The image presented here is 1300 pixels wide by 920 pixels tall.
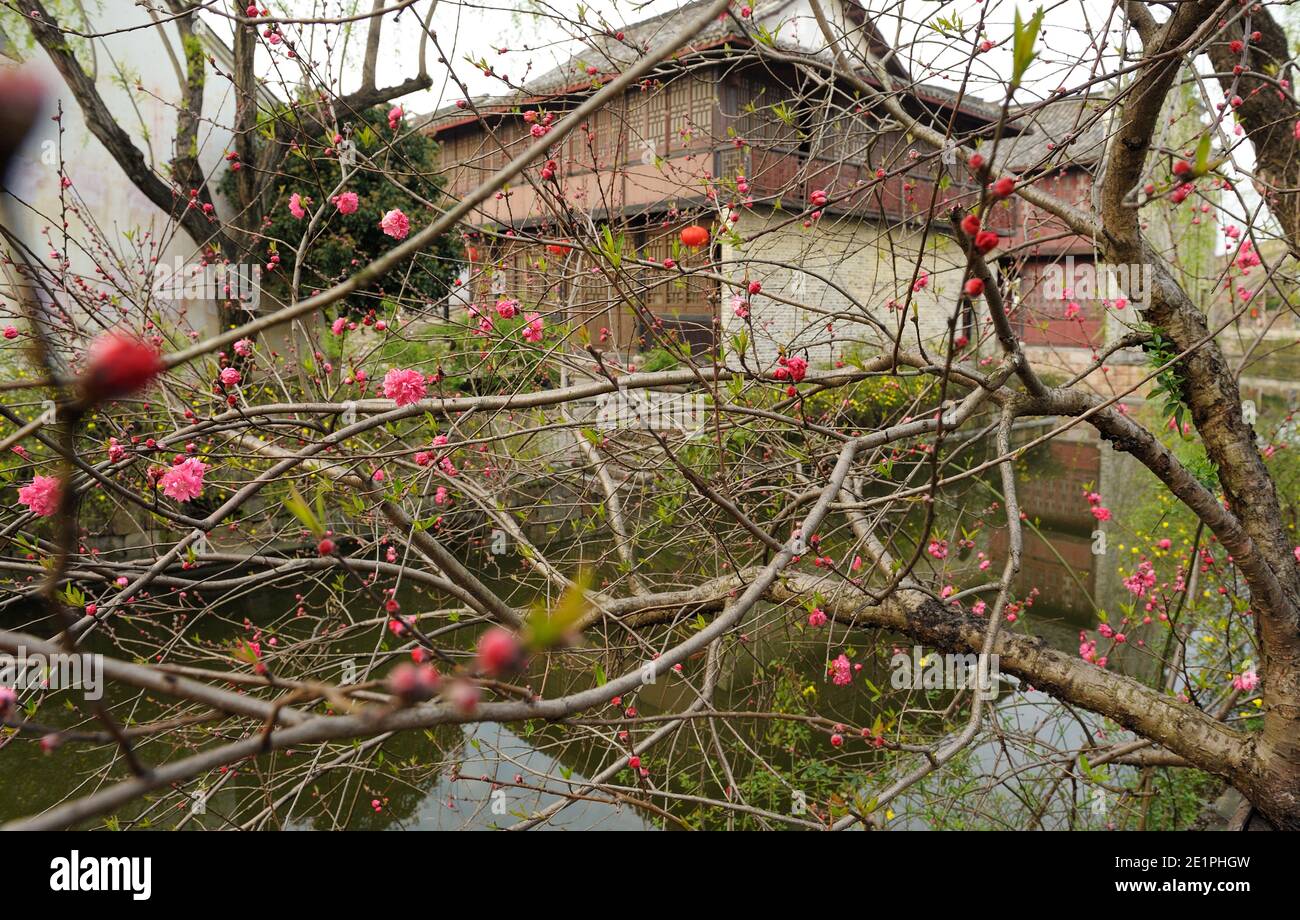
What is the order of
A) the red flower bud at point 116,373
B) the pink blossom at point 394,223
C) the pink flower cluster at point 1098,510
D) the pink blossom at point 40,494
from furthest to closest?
the pink flower cluster at point 1098,510 < the pink blossom at point 394,223 < the pink blossom at point 40,494 < the red flower bud at point 116,373

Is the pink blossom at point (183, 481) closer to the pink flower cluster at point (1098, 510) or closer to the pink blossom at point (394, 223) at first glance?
the pink blossom at point (394, 223)

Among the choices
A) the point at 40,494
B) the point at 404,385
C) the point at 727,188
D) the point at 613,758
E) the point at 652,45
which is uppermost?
the point at 652,45

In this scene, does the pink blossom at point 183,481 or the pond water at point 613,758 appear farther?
the pond water at point 613,758

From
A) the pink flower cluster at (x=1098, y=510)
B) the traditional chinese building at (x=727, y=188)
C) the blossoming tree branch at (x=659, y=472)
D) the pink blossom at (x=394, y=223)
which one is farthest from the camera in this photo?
the pink flower cluster at (x=1098, y=510)

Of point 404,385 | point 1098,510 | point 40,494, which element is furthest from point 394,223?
point 1098,510

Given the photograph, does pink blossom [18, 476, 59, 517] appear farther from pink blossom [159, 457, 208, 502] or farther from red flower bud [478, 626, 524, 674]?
red flower bud [478, 626, 524, 674]

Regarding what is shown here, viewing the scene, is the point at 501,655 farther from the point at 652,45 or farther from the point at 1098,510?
the point at 652,45

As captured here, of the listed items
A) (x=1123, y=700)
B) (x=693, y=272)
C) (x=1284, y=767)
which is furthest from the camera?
(x=1123, y=700)

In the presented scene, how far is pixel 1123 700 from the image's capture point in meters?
2.81

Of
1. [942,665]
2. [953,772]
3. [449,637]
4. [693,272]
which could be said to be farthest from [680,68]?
[449,637]

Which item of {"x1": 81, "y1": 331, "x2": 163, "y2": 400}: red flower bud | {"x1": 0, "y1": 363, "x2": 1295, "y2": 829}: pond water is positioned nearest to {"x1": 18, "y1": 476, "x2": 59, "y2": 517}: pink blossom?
{"x1": 0, "y1": 363, "x2": 1295, "y2": 829}: pond water

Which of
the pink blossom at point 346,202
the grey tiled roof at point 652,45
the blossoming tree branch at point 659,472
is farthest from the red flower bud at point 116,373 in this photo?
the pink blossom at point 346,202
